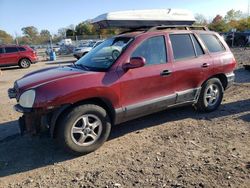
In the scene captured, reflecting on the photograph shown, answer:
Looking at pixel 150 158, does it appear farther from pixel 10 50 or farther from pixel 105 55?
pixel 10 50

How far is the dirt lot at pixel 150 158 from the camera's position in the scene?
3.51m

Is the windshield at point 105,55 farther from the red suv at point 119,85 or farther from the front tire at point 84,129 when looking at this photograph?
the front tire at point 84,129

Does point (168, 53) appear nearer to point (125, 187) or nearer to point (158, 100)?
point (158, 100)

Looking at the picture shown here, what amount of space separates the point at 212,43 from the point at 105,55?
2.41m

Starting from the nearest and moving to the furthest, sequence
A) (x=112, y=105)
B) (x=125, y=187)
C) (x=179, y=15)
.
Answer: (x=125, y=187), (x=112, y=105), (x=179, y=15)

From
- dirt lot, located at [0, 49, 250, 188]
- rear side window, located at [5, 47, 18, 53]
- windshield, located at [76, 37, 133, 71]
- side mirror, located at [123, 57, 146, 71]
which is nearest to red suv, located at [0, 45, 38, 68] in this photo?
rear side window, located at [5, 47, 18, 53]

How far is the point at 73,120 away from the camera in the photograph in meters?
3.99

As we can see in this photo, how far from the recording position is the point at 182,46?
528 cm

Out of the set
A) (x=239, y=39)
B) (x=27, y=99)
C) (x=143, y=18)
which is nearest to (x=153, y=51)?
(x=143, y=18)

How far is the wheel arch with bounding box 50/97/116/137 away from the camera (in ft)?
12.8

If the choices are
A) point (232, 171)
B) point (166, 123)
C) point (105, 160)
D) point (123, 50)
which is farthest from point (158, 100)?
point (232, 171)

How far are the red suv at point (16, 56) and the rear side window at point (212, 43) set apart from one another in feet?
51.8

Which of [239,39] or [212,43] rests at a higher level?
[212,43]

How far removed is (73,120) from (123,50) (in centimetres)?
140
